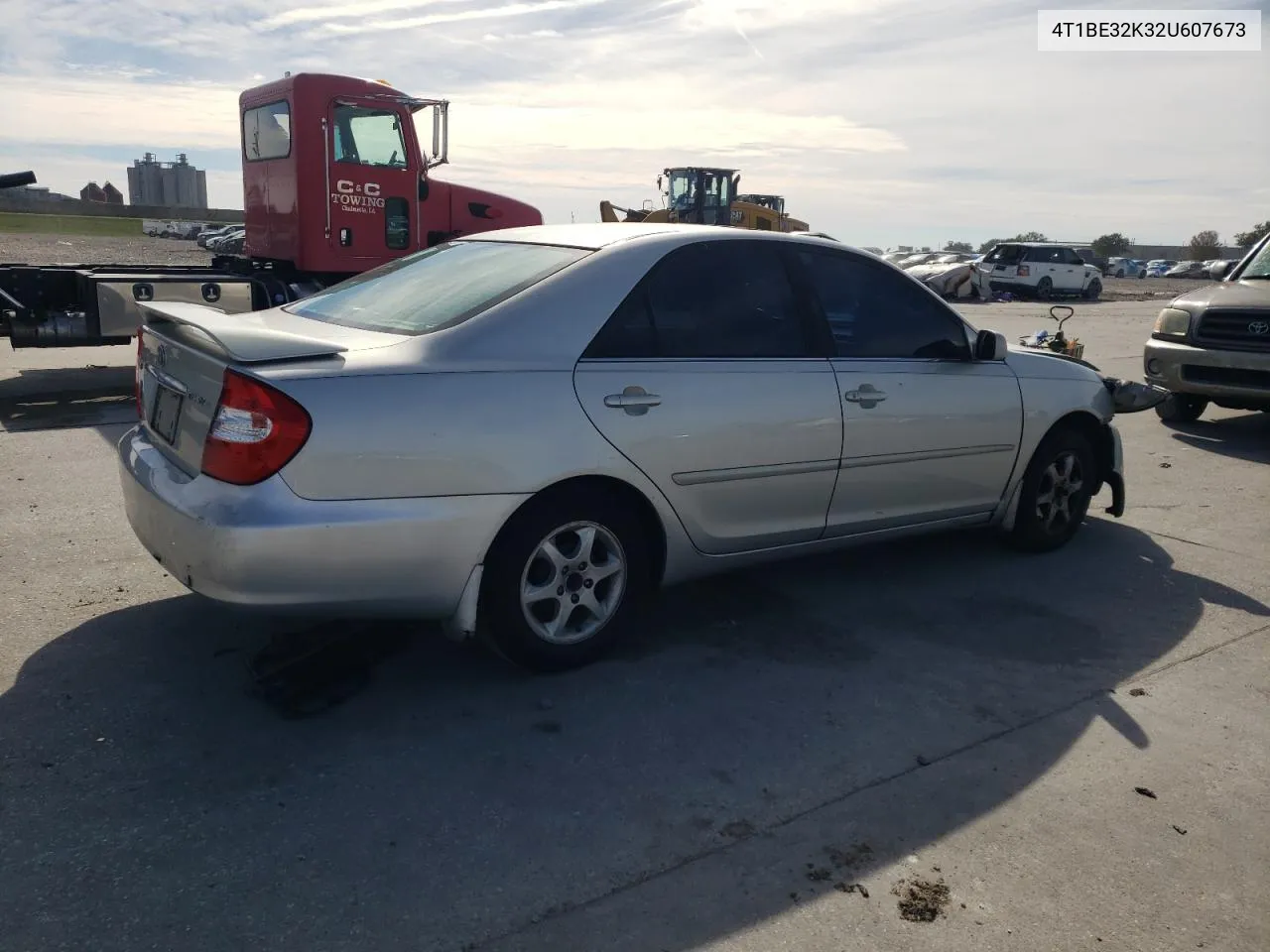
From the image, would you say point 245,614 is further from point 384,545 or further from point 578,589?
point 578,589

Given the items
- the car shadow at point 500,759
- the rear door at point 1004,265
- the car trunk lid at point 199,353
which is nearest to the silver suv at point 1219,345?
the car shadow at point 500,759

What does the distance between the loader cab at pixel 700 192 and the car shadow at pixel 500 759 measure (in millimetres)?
21906

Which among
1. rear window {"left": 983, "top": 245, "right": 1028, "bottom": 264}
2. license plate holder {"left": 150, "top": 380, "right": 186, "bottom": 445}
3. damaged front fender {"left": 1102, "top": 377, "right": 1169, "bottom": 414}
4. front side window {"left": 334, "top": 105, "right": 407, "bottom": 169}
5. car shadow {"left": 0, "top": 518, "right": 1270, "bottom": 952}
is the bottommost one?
car shadow {"left": 0, "top": 518, "right": 1270, "bottom": 952}

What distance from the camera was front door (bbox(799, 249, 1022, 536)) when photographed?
4.55m

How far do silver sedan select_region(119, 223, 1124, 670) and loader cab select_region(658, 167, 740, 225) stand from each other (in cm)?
2131

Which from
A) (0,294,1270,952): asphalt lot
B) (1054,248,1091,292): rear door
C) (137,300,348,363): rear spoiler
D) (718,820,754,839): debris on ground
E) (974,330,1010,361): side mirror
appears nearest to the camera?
(0,294,1270,952): asphalt lot

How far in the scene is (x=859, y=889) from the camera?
8.86 ft

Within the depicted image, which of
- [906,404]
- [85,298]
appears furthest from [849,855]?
[85,298]

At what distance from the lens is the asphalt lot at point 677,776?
8.43ft

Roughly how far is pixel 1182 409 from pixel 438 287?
8.45 m

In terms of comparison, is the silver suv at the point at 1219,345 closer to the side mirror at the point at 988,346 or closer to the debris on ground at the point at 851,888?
the side mirror at the point at 988,346

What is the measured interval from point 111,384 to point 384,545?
8146 mm

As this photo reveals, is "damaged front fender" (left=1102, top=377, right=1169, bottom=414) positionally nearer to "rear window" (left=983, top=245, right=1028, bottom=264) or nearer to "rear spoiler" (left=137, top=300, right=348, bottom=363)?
"rear spoiler" (left=137, top=300, right=348, bottom=363)

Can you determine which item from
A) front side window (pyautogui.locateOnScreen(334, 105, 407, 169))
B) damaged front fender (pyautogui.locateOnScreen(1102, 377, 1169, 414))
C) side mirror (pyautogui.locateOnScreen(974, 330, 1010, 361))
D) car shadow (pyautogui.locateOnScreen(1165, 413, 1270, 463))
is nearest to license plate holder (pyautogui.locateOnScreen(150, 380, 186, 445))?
side mirror (pyautogui.locateOnScreen(974, 330, 1010, 361))
